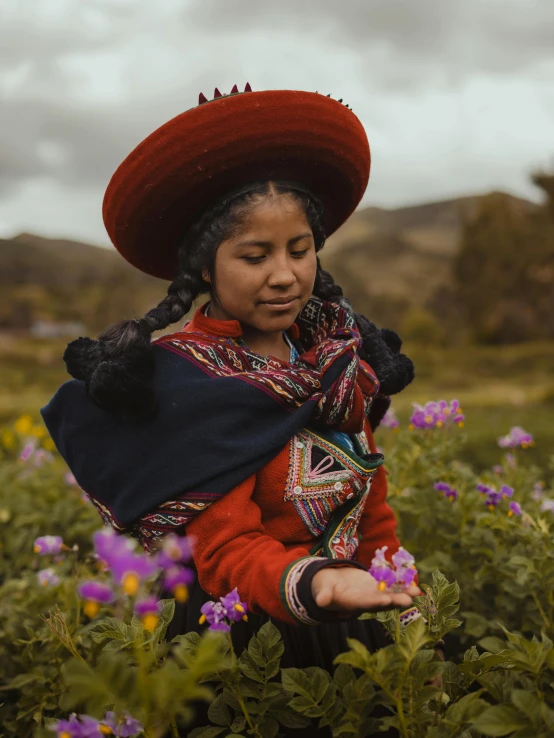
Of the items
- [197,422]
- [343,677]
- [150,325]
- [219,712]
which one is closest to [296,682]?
[343,677]

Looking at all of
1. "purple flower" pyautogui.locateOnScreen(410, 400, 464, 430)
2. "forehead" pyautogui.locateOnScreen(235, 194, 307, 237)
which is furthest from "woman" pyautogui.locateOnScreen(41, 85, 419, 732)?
"purple flower" pyautogui.locateOnScreen(410, 400, 464, 430)

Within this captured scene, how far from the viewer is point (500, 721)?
1.16m

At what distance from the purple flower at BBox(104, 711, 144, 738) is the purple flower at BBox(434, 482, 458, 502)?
1.50 meters

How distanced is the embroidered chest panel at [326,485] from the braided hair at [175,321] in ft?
1.18

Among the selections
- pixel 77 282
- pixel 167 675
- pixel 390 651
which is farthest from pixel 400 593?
pixel 77 282

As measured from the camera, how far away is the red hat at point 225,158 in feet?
5.39

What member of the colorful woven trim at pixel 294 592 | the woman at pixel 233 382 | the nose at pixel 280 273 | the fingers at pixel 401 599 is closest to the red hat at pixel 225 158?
the woman at pixel 233 382

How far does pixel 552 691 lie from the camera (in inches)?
70.0

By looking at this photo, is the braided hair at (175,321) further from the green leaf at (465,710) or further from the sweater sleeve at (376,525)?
the green leaf at (465,710)

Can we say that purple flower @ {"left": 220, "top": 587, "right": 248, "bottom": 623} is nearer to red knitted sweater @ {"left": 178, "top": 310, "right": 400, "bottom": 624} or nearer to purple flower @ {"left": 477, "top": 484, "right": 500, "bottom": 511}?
red knitted sweater @ {"left": 178, "top": 310, "right": 400, "bottom": 624}

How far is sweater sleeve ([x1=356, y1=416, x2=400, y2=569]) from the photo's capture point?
1.97m

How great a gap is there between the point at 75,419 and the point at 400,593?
91 centimetres

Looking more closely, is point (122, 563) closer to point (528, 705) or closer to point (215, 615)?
point (215, 615)

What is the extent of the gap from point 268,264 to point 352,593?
0.83m
